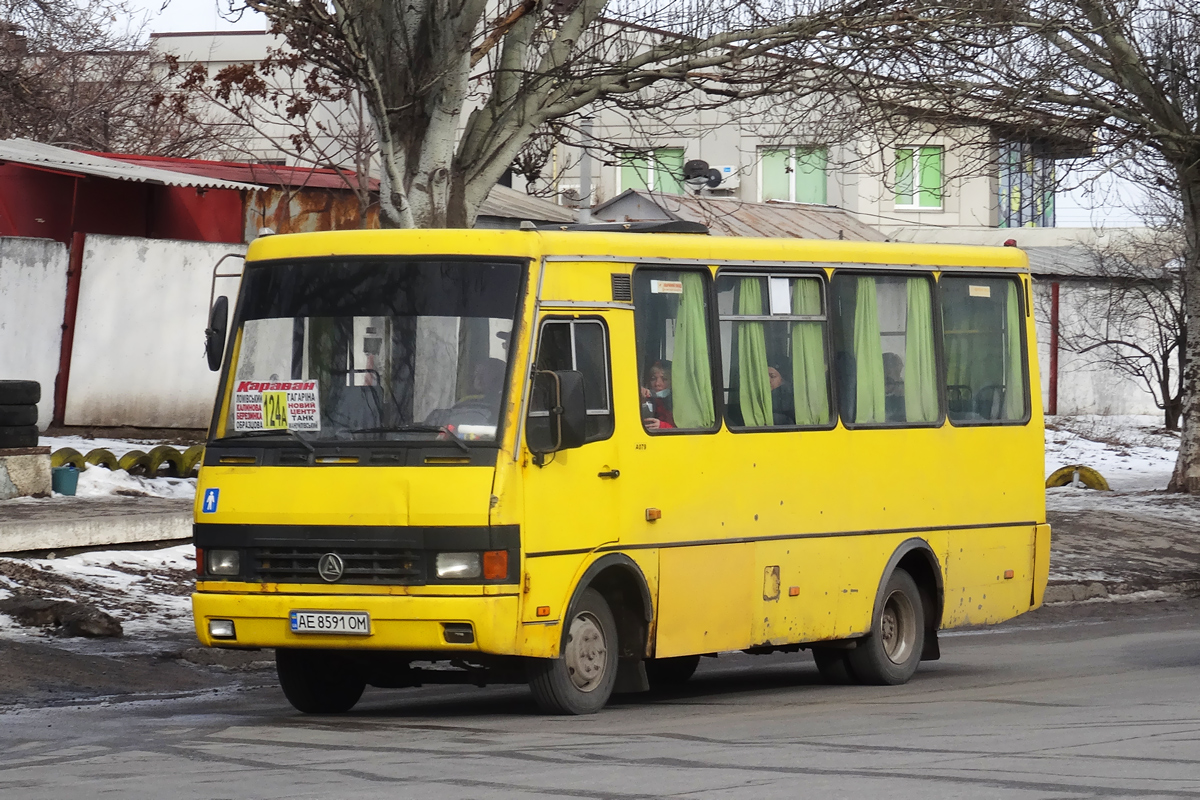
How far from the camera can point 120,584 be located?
45.8 feet

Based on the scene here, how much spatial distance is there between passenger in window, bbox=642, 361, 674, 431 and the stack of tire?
7.37 meters

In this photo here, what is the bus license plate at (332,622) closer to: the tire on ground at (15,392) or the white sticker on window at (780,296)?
the white sticker on window at (780,296)

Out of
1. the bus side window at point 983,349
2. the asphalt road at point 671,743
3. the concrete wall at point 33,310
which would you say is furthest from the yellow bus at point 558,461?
the concrete wall at point 33,310

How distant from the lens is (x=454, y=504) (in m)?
8.92

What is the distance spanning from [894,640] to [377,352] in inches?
169

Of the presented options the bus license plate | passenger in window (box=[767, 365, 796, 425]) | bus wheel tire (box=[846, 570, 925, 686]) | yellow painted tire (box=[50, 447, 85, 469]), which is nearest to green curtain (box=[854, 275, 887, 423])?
passenger in window (box=[767, 365, 796, 425])

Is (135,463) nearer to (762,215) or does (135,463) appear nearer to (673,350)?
(673,350)

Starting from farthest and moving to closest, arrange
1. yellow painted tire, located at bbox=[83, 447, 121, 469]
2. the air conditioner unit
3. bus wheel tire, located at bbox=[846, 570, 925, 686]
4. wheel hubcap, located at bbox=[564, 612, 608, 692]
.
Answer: the air conditioner unit → yellow painted tire, located at bbox=[83, 447, 121, 469] → bus wheel tire, located at bbox=[846, 570, 925, 686] → wheel hubcap, located at bbox=[564, 612, 608, 692]

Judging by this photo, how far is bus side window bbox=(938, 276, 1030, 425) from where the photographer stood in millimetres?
12281

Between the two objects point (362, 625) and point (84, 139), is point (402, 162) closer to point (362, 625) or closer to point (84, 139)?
point (362, 625)

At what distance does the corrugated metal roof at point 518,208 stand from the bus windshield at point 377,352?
16397 mm

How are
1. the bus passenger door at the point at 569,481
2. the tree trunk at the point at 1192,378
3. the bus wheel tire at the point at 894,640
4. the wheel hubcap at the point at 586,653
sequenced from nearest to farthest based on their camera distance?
the bus passenger door at the point at 569,481 → the wheel hubcap at the point at 586,653 → the bus wheel tire at the point at 894,640 → the tree trunk at the point at 1192,378

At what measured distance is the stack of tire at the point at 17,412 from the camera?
15469 mm

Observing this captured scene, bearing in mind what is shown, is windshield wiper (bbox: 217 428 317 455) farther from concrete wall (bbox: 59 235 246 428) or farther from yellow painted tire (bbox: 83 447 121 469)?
concrete wall (bbox: 59 235 246 428)
